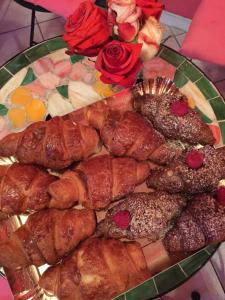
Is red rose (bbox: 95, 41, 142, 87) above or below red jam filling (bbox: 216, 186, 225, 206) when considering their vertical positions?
above

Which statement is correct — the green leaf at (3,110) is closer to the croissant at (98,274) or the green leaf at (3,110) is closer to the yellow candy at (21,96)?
the yellow candy at (21,96)

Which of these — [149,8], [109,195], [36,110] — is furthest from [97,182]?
[149,8]

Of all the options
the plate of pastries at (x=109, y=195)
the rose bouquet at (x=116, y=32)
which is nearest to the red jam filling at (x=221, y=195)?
the plate of pastries at (x=109, y=195)

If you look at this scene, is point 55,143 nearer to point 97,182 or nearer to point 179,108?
point 97,182

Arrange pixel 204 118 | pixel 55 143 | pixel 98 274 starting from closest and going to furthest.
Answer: pixel 98 274 → pixel 55 143 → pixel 204 118

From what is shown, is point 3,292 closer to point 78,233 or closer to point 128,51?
point 78,233

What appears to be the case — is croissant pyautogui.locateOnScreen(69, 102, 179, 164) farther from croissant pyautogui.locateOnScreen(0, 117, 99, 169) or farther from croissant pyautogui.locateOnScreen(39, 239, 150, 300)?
croissant pyautogui.locateOnScreen(39, 239, 150, 300)

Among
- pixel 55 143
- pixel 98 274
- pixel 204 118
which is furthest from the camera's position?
pixel 204 118

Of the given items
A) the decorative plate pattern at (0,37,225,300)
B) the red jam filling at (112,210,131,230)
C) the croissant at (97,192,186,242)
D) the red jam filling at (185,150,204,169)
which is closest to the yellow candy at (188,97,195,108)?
the decorative plate pattern at (0,37,225,300)
